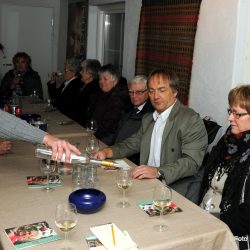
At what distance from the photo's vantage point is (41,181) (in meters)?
1.78

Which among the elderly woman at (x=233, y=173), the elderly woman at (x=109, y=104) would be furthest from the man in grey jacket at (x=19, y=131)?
the elderly woman at (x=109, y=104)

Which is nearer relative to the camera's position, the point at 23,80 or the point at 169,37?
the point at 169,37

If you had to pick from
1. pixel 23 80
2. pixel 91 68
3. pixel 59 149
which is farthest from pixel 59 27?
pixel 59 149

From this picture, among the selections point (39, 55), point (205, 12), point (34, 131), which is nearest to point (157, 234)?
point (34, 131)

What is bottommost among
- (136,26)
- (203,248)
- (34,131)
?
(203,248)

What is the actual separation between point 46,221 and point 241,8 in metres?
2.17

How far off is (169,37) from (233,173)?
80.9 inches

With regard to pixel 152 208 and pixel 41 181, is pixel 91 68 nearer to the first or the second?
pixel 41 181

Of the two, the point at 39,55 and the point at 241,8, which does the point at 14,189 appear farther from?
the point at 39,55

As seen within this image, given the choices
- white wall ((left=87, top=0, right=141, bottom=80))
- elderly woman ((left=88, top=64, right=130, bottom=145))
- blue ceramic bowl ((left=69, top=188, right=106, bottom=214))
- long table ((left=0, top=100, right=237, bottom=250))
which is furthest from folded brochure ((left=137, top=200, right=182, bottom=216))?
white wall ((left=87, top=0, right=141, bottom=80))

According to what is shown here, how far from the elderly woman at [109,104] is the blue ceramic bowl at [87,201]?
1.68m

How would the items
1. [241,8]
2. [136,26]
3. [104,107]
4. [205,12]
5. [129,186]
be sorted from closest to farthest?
1. [129,186]
2. [241,8]
3. [205,12]
4. [104,107]
5. [136,26]

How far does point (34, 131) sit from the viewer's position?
1676 mm

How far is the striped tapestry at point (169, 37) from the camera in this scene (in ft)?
10.7
